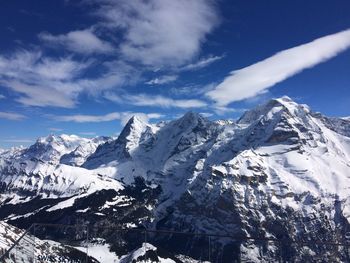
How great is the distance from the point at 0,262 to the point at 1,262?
1.99 ft

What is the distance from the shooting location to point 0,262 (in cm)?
5425

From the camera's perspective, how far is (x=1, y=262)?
Answer: 176ft

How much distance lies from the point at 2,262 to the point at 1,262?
275 cm

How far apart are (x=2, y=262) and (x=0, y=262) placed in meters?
3.35

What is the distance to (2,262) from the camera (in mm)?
51312
